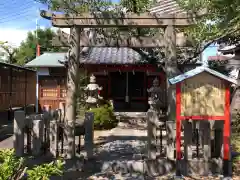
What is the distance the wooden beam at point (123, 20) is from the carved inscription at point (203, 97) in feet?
5.30

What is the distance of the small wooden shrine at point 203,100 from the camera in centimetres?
544

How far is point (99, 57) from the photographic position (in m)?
15.4

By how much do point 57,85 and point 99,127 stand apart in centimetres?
707

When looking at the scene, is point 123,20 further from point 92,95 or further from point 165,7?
point 165,7

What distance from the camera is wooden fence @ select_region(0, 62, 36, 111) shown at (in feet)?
47.5

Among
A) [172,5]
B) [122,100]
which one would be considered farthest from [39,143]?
[122,100]

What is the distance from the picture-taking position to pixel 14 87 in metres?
16.4

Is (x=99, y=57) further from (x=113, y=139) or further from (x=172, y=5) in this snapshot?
(x=113, y=139)

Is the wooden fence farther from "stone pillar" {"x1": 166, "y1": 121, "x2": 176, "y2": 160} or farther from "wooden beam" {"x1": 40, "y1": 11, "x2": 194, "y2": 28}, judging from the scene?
"stone pillar" {"x1": 166, "y1": 121, "x2": 176, "y2": 160}

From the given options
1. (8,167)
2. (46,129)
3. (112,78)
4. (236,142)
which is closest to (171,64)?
(46,129)

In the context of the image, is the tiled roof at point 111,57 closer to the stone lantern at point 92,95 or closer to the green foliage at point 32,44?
the stone lantern at point 92,95

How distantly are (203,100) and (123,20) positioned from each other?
8.16 feet

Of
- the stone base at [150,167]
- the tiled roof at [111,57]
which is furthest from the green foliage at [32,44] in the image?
the stone base at [150,167]

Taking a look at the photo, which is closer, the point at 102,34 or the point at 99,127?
the point at 102,34
